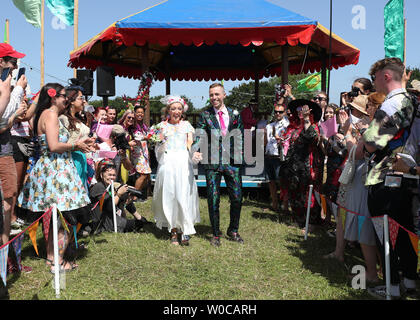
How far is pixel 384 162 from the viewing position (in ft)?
10.1

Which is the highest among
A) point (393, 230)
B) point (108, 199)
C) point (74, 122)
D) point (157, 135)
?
point (74, 122)

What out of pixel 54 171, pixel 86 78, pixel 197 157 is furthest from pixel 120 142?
pixel 86 78

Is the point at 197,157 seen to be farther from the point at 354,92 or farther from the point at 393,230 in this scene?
the point at 393,230

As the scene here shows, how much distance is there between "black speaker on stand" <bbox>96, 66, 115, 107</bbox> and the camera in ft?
31.9

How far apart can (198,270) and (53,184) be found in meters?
1.77

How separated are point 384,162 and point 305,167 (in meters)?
2.54

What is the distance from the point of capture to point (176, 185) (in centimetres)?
504

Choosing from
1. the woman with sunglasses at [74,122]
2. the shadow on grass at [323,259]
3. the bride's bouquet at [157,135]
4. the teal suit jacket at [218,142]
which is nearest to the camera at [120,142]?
the bride's bouquet at [157,135]

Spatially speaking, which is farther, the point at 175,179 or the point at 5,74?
the point at 175,179

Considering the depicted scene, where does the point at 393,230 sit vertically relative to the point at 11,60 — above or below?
below

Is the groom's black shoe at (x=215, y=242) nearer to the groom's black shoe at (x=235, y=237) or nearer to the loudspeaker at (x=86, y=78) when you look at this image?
the groom's black shoe at (x=235, y=237)
